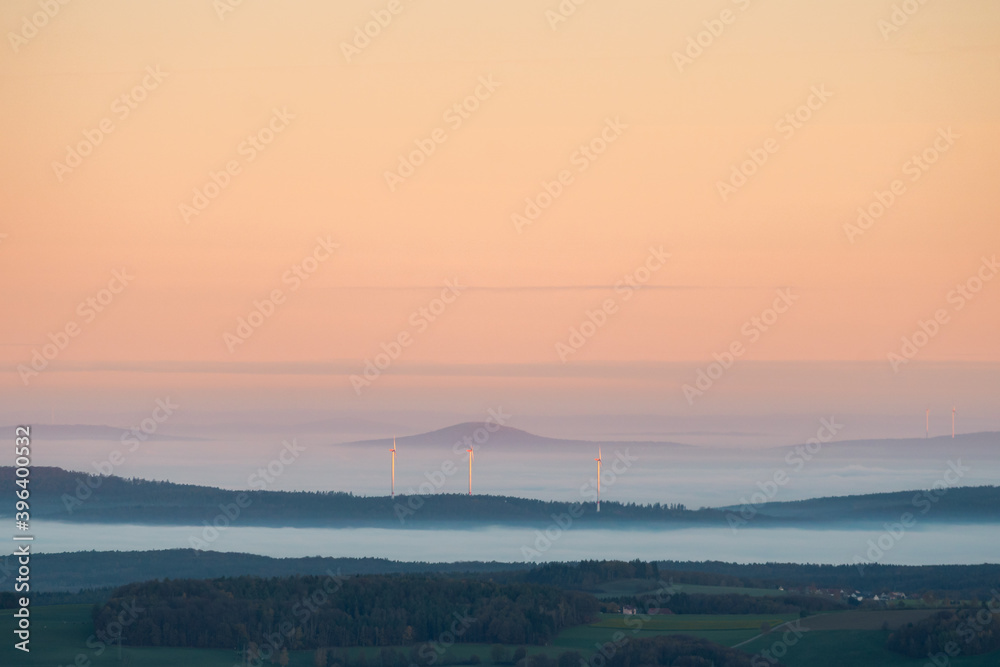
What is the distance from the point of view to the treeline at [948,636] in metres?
57.8

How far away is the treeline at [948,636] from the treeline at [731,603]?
49.9 feet

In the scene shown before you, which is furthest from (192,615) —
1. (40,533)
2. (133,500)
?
(133,500)

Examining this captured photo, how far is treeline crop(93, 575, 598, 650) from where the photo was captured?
67312 millimetres

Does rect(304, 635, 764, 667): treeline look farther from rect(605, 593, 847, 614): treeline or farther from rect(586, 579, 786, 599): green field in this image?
rect(586, 579, 786, 599): green field

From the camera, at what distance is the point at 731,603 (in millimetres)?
80625

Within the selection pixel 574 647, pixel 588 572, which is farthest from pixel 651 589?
pixel 574 647

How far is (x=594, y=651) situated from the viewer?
6438cm

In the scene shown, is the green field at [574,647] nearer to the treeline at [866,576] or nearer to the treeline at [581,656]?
the treeline at [581,656]

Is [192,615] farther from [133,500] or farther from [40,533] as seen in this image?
[133,500]

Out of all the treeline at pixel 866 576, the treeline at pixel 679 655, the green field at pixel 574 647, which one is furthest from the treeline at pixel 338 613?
the treeline at pixel 866 576

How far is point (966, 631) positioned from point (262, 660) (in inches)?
1213

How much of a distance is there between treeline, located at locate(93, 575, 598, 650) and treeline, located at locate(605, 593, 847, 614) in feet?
18.4

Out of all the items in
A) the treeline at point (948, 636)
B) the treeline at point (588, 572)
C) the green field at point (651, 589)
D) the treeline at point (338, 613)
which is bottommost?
the treeline at point (948, 636)

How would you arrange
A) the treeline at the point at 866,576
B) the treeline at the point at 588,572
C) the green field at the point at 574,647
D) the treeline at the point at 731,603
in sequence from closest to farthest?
the green field at the point at 574,647 → the treeline at the point at 731,603 → the treeline at the point at 588,572 → the treeline at the point at 866,576
